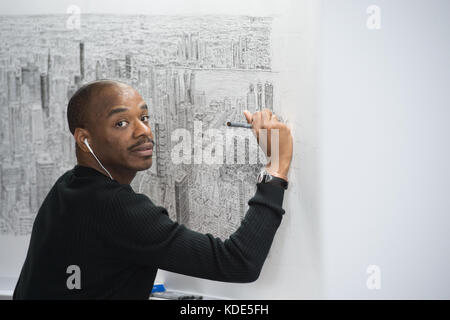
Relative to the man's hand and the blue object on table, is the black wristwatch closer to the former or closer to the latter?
the man's hand

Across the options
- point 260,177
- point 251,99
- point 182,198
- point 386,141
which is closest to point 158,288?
point 182,198

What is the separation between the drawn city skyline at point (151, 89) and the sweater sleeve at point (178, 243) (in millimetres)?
163

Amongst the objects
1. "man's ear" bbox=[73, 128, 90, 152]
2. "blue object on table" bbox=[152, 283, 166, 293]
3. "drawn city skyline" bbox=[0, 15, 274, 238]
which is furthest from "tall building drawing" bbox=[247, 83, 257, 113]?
"blue object on table" bbox=[152, 283, 166, 293]

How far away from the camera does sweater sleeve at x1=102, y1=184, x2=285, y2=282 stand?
0.91 metres

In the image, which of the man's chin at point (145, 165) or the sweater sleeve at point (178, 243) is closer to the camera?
the sweater sleeve at point (178, 243)

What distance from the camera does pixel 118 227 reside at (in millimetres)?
921

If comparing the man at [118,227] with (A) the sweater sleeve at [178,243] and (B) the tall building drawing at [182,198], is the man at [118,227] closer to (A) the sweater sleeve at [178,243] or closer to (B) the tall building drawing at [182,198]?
(A) the sweater sleeve at [178,243]

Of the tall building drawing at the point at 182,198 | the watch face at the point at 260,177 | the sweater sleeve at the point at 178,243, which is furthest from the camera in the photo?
the tall building drawing at the point at 182,198

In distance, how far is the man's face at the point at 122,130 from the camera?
1.04 metres

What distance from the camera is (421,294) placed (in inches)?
40.6

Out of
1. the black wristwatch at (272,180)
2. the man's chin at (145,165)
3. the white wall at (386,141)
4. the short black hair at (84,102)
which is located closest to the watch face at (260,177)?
the black wristwatch at (272,180)
